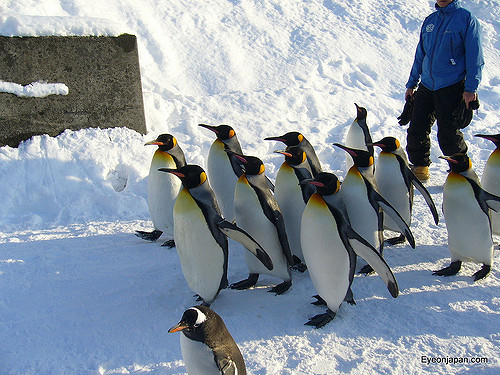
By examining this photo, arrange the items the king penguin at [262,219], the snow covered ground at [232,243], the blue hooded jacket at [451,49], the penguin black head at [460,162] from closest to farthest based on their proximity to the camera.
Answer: the snow covered ground at [232,243] < the king penguin at [262,219] < the penguin black head at [460,162] < the blue hooded jacket at [451,49]

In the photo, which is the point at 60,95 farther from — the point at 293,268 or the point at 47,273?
the point at 293,268

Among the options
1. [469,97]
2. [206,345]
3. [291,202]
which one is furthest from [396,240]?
[206,345]

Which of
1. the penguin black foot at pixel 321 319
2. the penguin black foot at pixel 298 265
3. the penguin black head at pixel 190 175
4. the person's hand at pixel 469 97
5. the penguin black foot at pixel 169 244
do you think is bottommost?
the penguin black foot at pixel 169 244

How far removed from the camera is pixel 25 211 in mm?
3842

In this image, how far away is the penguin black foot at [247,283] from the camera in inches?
107

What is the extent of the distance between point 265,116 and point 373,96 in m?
1.75

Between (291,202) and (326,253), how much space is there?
596 millimetres

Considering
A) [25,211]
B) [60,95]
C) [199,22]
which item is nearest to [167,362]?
[25,211]

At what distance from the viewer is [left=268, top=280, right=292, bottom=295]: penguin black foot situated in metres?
2.64

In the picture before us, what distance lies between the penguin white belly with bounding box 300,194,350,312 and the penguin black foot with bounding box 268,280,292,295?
0.30m

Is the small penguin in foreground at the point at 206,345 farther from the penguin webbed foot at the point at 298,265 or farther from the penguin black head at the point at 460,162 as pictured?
the penguin black head at the point at 460,162

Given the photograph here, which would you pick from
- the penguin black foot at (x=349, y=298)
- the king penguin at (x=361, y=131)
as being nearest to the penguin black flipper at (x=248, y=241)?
the penguin black foot at (x=349, y=298)

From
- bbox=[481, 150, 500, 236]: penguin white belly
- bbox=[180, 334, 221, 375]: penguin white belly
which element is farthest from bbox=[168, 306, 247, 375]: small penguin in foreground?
bbox=[481, 150, 500, 236]: penguin white belly

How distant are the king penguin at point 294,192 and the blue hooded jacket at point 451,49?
1.67 meters
